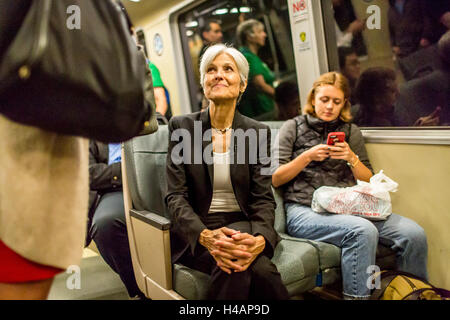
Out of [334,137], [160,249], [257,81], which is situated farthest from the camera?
[257,81]

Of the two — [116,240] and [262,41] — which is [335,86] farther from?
[116,240]

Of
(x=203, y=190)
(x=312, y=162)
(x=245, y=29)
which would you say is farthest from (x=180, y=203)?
(x=245, y=29)

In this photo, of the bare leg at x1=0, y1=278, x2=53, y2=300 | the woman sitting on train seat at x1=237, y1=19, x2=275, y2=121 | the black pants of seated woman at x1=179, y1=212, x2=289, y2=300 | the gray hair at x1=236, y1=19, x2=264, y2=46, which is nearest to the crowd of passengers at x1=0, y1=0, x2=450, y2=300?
the black pants of seated woman at x1=179, y1=212, x2=289, y2=300

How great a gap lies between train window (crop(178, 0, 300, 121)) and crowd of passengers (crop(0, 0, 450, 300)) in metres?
0.95

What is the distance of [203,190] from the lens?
209cm

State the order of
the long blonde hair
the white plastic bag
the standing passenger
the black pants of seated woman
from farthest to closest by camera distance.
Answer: the long blonde hair, the white plastic bag, the black pants of seated woman, the standing passenger

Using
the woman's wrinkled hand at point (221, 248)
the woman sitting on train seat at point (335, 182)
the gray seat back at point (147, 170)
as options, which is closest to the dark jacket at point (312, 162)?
the woman sitting on train seat at point (335, 182)

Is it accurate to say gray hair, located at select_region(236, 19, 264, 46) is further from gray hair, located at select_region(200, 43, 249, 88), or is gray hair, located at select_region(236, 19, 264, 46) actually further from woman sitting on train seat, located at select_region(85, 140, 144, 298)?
woman sitting on train seat, located at select_region(85, 140, 144, 298)

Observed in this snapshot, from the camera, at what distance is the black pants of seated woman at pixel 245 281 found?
1.73m

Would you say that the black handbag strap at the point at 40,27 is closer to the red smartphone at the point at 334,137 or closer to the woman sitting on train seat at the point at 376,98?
the red smartphone at the point at 334,137

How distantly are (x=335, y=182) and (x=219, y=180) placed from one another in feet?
3.12

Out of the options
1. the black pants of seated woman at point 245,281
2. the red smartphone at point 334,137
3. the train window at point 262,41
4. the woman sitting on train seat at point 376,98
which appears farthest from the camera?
the train window at point 262,41

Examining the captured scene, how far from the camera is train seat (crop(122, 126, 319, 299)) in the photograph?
195cm

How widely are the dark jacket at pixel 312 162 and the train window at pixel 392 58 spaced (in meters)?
0.45
